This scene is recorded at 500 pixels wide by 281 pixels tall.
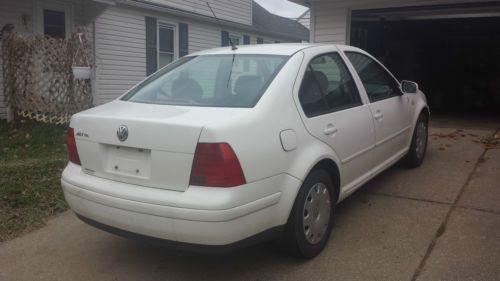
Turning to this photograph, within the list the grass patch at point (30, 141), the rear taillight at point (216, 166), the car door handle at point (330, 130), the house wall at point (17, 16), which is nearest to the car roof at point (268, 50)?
the car door handle at point (330, 130)

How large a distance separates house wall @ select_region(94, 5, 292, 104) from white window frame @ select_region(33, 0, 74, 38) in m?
0.97

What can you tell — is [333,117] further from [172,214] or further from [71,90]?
[71,90]

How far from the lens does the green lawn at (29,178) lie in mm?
4559

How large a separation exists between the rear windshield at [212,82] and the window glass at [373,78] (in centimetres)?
118

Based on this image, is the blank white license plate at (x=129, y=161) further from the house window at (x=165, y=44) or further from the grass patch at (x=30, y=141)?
the house window at (x=165, y=44)

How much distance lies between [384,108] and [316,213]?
1.68 metres

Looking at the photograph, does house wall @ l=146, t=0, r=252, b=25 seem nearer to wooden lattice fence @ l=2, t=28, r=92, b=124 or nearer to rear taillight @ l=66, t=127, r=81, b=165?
wooden lattice fence @ l=2, t=28, r=92, b=124

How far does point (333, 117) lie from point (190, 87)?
1.15m

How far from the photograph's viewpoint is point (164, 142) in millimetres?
2961

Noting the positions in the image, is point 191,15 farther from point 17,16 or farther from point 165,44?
point 17,16

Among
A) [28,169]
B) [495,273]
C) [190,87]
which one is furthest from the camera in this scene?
[28,169]

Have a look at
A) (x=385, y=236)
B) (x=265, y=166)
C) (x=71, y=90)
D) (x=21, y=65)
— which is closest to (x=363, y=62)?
(x=385, y=236)

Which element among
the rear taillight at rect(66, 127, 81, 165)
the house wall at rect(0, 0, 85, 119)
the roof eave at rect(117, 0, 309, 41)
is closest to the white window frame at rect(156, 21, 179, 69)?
the roof eave at rect(117, 0, 309, 41)

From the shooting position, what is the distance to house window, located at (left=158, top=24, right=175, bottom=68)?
1484 cm
